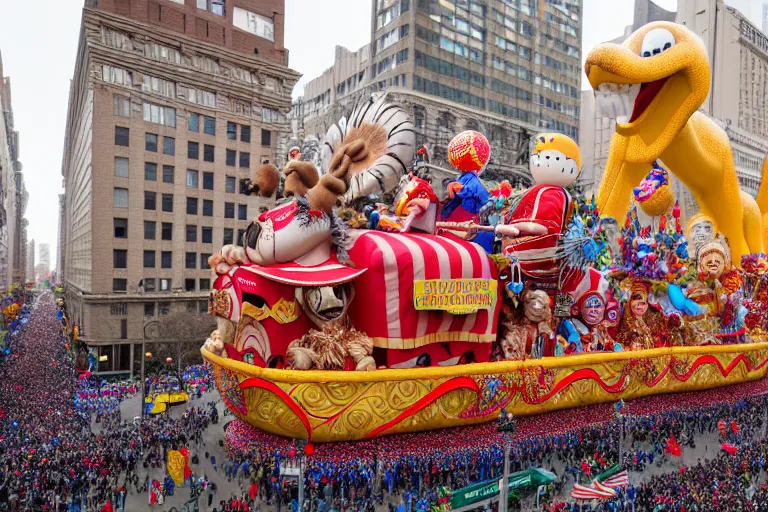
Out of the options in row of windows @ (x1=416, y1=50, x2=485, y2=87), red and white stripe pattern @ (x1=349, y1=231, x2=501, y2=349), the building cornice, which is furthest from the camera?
row of windows @ (x1=416, y1=50, x2=485, y2=87)

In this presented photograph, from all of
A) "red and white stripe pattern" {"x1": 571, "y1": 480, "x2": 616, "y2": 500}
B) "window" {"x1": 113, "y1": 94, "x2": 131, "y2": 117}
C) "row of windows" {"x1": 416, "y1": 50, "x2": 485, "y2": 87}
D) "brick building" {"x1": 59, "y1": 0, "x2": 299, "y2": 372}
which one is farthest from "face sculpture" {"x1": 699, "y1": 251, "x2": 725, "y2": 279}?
"window" {"x1": 113, "y1": 94, "x2": 131, "y2": 117}

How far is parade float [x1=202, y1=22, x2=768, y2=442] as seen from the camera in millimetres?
12062

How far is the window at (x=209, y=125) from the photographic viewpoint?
33.8m

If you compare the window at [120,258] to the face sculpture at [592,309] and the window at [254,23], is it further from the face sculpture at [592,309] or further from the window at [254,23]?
the face sculpture at [592,309]

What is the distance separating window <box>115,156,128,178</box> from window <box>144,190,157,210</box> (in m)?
1.42

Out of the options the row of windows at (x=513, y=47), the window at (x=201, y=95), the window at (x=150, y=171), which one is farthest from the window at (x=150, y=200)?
the row of windows at (x=513, y=47)

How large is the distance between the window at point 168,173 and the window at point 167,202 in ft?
2.74

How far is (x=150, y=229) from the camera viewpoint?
104 ft

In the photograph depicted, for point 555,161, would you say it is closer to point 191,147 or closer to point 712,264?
point 712,264

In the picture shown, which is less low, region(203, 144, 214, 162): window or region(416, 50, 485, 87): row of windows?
region(416, 50, 485, 87): row of windows

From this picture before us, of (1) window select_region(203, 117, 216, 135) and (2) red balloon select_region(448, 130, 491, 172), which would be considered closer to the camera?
(2) red balloon select_region(448, 130, 491, 172)

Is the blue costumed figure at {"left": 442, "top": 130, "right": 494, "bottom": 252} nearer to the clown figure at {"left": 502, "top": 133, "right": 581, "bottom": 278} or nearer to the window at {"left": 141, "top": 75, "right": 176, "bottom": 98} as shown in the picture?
the clown figure at {"left": 502, "top": 133, "right": 581, "bottom": 278}

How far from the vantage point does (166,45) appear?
105 feet

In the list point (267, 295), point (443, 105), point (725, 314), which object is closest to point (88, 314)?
point (267, 295)
